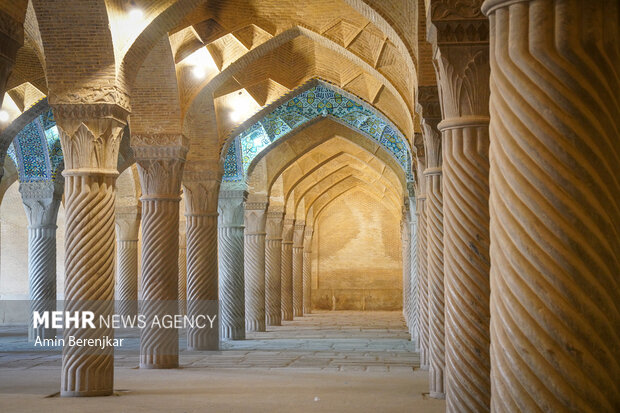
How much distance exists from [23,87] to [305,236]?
13.6m

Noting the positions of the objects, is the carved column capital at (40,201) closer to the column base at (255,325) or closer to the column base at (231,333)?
the column base at (231,333)

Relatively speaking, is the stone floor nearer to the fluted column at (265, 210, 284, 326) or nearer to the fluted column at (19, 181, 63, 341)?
the fluted column at (19, 181, 63, 341)

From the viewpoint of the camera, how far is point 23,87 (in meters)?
11.2

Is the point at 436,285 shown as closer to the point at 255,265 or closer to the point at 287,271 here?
the point at 255,265

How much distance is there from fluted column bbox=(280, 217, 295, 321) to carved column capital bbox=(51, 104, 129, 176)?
12.6 meters

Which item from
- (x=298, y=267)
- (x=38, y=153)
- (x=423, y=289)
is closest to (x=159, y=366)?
(x=423, y=289)

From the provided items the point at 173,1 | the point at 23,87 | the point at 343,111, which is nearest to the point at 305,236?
the point at 343,111

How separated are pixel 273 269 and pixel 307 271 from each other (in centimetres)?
611

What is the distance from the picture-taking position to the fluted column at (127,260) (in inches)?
634

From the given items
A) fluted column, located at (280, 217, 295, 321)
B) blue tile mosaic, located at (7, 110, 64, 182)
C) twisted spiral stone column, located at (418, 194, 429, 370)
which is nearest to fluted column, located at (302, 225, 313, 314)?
fluted column, located at (280, 217, 295, 321)

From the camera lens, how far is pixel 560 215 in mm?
2527

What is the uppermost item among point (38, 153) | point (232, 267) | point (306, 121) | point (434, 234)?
point (306, 121)

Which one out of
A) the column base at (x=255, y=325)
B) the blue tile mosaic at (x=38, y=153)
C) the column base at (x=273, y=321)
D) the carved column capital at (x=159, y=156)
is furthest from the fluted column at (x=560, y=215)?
the column base at (x=273, y=321)

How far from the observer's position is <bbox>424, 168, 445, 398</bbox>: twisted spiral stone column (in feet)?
22.1
